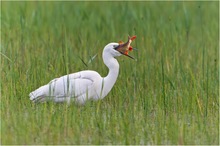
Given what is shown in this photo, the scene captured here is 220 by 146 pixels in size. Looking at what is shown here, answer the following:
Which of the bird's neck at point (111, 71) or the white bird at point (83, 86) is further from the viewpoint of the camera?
the bird's neck at point (111, 71)

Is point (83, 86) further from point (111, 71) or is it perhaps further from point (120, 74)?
point (120, 74)

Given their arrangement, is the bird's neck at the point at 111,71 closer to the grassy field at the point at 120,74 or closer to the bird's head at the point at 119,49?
the bird's head at the point at 119,49

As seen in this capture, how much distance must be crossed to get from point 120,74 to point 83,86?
0.98 metres

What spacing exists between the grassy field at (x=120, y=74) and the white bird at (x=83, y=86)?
133 millimetres

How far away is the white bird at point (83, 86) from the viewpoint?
24.3ft

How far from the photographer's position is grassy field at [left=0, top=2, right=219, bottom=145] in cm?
618

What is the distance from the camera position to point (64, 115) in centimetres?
654

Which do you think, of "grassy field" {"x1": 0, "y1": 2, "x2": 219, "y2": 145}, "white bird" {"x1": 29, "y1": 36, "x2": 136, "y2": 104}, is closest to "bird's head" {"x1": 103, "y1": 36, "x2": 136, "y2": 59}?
"white bird" {"x1": 29, "y1": 36, "x2": 136, "y2": 104}

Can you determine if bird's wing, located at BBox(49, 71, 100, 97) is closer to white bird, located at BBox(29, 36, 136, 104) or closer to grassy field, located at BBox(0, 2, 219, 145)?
white bird, located at BBox(29, 36, 136, 104)

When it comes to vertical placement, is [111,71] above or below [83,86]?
above

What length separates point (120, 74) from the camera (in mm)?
8438

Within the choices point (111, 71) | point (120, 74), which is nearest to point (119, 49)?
point (111, 71)

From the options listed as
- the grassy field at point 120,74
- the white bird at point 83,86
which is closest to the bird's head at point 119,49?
the white bird at point 83,86

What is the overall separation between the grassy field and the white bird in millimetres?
133
